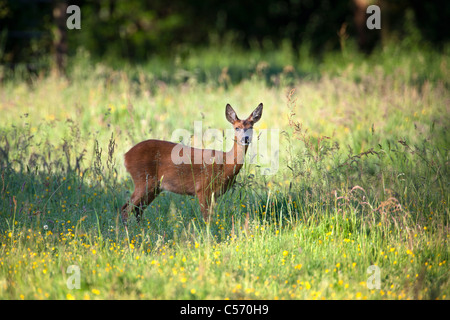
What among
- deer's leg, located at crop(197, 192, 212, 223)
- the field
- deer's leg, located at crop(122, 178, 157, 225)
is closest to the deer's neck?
the field

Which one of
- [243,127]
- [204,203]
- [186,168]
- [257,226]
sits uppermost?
[243,127]

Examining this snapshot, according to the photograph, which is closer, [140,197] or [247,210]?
[247,210]

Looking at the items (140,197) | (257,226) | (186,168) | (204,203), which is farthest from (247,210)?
(140,197)

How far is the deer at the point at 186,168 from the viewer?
4973 millimetres

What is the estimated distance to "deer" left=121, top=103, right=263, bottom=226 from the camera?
497 cm

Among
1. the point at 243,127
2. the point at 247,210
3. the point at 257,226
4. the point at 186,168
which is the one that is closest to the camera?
the point at 257,226

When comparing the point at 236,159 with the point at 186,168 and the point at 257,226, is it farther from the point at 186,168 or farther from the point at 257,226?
the point at 257,226

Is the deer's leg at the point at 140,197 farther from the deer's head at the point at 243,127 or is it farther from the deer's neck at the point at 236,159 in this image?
the deer's head at the point at 243,127

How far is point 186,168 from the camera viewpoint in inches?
201

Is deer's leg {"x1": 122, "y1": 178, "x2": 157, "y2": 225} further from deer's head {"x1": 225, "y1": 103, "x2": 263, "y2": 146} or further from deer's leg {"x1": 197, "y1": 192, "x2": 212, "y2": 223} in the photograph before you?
deer's head {"x1": 225, "y1": 103, "x2": 263, "y2": 146}

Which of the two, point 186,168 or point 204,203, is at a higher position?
point 186,168

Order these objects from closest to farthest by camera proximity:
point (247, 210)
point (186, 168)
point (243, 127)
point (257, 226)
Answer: point (257, 226), point (247, 210), point (243, 127), point (186, 168)

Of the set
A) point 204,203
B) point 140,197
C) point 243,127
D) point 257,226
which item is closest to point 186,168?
point 204,203
